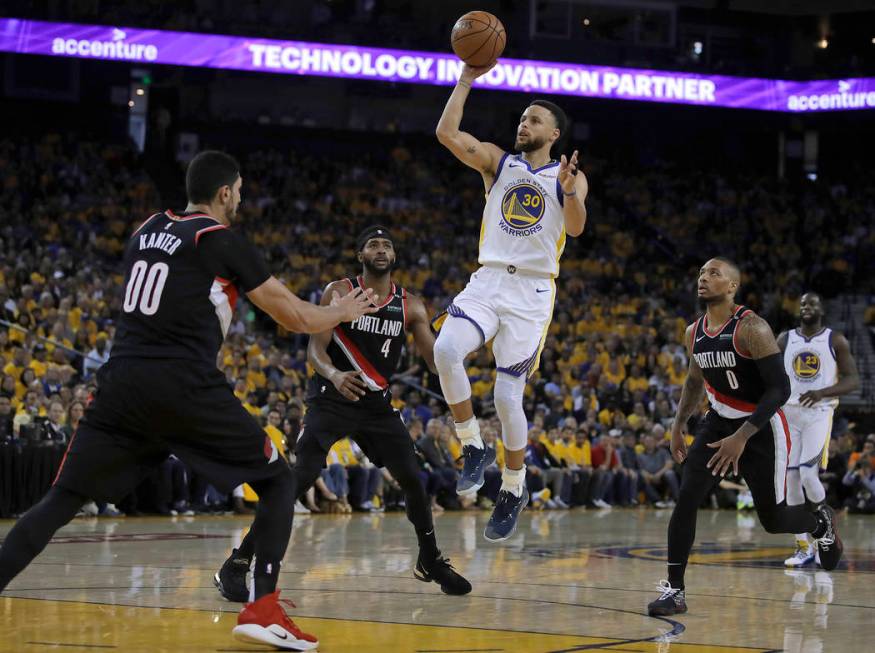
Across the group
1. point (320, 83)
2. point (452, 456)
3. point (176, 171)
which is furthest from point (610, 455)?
point (320, 83)

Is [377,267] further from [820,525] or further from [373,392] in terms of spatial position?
[820,525]

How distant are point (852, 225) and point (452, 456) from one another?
1922 cm

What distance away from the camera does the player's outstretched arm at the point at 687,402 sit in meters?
8.56

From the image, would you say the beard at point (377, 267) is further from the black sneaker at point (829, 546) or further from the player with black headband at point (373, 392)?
the black sneaker at point (829, 546)

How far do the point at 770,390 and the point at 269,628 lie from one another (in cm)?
378

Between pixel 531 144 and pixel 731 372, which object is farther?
pixel 731 372

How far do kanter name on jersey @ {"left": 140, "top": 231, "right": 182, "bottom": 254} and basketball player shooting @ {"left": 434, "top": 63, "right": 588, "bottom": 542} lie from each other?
2.29 metres

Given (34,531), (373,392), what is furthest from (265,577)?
(373,392)

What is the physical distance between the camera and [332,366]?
8.45m

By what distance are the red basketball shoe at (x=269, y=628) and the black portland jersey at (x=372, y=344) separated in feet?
8.98

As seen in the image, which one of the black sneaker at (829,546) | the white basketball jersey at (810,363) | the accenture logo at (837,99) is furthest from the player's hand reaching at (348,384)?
the accenture logo at (837,99)

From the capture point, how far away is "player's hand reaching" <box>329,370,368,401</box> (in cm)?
811

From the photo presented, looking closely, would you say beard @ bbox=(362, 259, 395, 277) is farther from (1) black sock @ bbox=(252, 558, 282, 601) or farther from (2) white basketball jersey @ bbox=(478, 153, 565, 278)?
(1) black sock @ bbox=(252, 558, 282, 601)

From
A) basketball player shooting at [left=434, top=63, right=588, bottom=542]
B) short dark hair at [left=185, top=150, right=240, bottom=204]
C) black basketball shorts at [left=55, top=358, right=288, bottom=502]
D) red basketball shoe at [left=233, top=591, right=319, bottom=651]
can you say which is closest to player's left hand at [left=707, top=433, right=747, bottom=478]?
basketball player shooting at [left=434, top=63, right=588, bottom=542]
